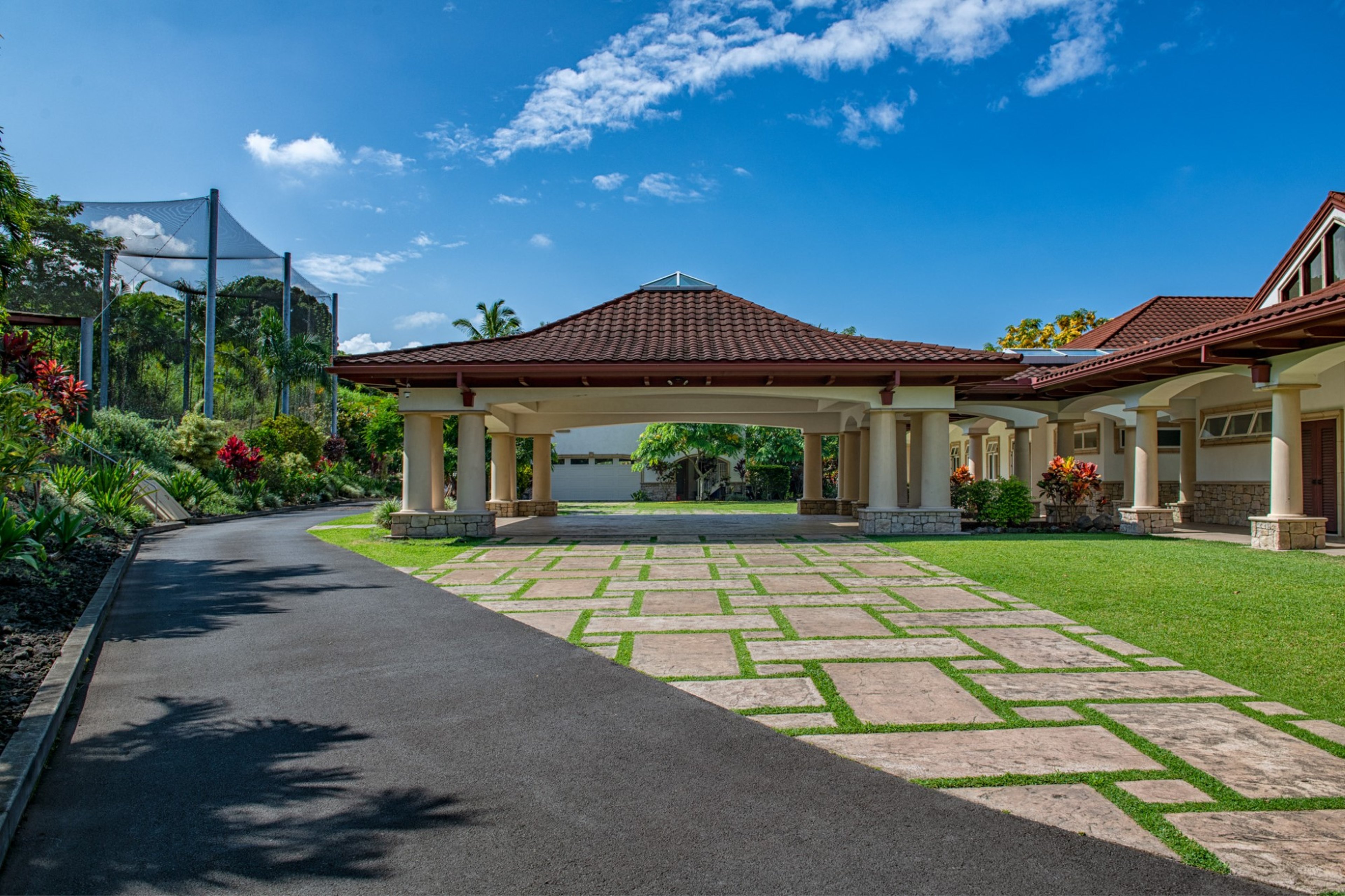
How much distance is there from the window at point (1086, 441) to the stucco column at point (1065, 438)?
9.55 feet

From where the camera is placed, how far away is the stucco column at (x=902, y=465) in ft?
61.6

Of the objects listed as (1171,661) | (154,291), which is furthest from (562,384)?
(154,291)

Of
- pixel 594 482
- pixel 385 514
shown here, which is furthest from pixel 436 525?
pixel 594 482

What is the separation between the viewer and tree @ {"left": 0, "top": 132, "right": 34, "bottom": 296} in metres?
6.97

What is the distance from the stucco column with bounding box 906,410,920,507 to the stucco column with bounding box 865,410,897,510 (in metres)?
0.53

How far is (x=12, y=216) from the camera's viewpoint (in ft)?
23.8

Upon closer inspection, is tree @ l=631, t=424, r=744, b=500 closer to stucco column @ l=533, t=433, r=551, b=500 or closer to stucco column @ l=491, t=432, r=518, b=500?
stucco column @ l=533, t=433, r=551, b=500

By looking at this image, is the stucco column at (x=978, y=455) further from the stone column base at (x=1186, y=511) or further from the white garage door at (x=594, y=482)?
the white garage door at (x=594, y=482)

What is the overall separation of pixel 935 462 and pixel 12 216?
13.6 metres

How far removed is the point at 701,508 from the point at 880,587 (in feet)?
52.6

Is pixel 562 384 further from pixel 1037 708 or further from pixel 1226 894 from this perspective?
pixel 1226 894

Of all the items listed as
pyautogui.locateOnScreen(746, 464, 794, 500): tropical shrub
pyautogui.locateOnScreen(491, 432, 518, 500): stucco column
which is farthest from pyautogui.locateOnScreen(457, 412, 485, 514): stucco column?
pyautogui.locateOnScreen(746, 464, 794, 500): tropical shrub

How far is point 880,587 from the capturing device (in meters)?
8.39

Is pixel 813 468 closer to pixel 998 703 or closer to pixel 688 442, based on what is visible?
pixel 688 442
